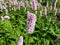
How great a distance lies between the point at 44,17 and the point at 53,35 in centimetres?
106

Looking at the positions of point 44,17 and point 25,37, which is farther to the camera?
point 44,17

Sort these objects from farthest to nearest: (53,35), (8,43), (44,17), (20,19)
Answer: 1. (44,17)
2. (20,19)
3. (53,35)
4. (8,43)

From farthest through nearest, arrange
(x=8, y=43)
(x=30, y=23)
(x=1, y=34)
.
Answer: (x=1, y=34) < (x=8, y=43) < (x=30, y=23)

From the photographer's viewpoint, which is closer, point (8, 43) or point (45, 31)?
point (8, 43)

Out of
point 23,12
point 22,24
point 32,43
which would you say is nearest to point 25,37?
point 32,43

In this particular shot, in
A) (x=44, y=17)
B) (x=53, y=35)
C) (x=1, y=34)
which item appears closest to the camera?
(x=1, y=34)

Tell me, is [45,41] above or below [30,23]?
below

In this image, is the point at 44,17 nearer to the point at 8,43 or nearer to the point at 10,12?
the point at 10,12

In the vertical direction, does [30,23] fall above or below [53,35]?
above

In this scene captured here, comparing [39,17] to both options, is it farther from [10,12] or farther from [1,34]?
[1,34]

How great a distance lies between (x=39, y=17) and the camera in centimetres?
643

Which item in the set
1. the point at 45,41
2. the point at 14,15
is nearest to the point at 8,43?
the point at 45,41

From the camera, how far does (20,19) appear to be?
613 centimetres

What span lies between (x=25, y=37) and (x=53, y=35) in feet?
3.17
